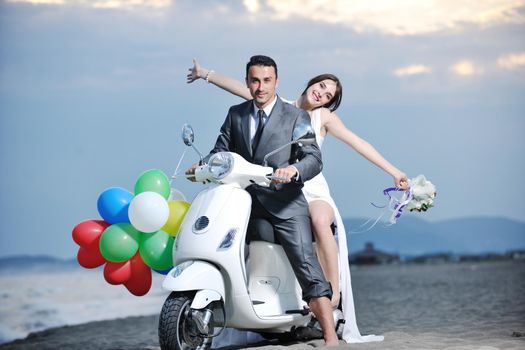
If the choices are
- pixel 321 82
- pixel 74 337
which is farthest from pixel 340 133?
pixel 74 337

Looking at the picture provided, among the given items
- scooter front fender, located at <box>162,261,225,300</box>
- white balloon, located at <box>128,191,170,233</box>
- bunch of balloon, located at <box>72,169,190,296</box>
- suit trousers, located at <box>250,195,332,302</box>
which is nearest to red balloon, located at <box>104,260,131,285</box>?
bunch of balloon, located at <box>72,169,190,296</box>

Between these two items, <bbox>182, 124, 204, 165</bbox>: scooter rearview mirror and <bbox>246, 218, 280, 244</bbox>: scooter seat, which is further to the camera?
<bbox>246, 218, 280, 244</bbox>: scooter seat

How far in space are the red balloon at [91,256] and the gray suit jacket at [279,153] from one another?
961 mm

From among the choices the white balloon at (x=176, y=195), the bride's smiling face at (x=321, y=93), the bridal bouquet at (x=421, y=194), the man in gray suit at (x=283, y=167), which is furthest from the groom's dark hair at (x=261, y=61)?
the bridal bouquet at (x=421, y=194)

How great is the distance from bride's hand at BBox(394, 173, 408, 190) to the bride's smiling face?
2.13ft

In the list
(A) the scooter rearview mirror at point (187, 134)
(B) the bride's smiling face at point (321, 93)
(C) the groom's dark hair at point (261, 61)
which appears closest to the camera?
(A) the scooter rearview mirror at point (187, 134)

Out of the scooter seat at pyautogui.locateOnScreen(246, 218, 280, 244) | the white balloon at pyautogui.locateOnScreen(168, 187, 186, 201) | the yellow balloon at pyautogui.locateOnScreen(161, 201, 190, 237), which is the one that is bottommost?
the scooter seat at pyautogui.locateOnScreen(246, 218, 280, 244)

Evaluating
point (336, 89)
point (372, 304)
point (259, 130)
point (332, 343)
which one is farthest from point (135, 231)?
point (372, 304)

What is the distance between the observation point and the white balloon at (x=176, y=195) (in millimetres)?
5750

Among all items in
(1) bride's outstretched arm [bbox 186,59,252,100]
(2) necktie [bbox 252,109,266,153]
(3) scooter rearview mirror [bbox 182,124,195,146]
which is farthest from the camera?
(1) bride's outstretched arm [bbox 186,59,252,100]

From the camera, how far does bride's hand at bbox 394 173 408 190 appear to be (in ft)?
19.1

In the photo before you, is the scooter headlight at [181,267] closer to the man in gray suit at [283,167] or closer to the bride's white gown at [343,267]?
the man in gray suit at [283,167]

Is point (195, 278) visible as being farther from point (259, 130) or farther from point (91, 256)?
point (91, 256)

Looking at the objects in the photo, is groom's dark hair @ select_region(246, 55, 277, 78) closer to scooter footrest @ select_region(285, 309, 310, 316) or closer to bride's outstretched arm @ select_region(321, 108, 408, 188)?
bride's outstretched arm @ select_region(321, 108, 408, 188)
